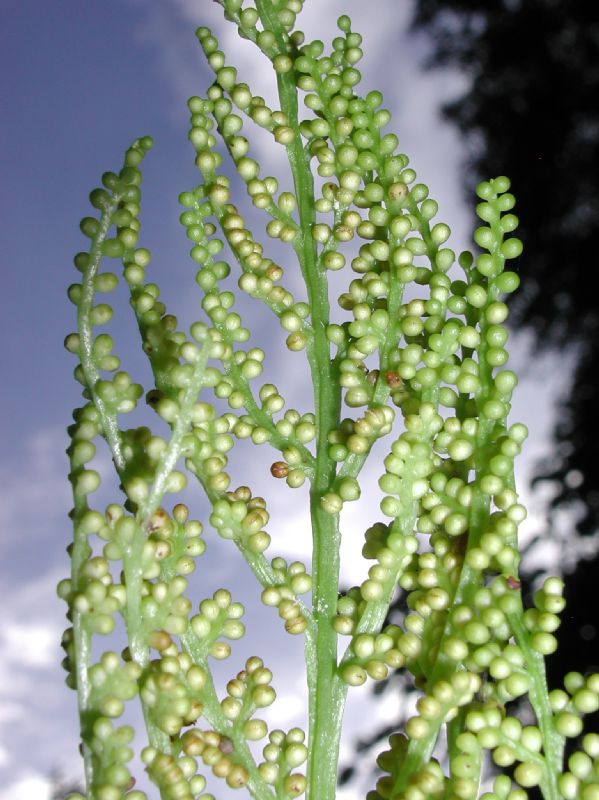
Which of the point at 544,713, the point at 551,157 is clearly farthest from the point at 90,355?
the point at 551,157

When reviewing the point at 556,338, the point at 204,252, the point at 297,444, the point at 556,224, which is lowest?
the point at 297,444

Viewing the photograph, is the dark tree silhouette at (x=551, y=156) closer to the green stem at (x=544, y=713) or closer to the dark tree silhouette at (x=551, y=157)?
A: the dark tree silhouette at (x=551, y=157)

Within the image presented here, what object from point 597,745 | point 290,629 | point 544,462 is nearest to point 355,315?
point 290,629

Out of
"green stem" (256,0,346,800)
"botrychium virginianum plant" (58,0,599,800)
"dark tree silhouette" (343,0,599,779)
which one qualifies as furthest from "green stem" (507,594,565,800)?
"dark tree silhouette" (343,0,599,779)

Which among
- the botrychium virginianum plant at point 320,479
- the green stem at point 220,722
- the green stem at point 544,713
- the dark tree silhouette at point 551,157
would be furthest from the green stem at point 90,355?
the dark tree silhouette at point 551,157

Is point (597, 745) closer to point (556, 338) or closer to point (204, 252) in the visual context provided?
point (204, 252)

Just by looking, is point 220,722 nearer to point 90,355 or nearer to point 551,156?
point 90,355
